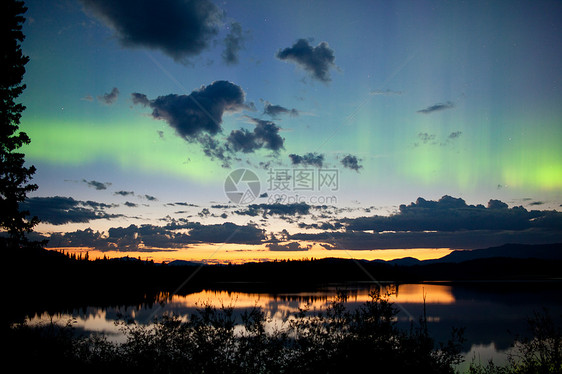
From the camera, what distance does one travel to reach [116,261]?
172 meters

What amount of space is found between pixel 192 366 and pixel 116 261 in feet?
581

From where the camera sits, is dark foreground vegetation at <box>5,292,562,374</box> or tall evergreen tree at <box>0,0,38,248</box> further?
tall evergreen tree at <box>0,0,38,248</box>

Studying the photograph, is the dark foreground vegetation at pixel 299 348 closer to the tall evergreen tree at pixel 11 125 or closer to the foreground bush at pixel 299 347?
the foreground bush at pixel 299 347

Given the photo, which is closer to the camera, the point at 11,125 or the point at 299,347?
the point at 299,347

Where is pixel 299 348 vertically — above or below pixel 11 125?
below

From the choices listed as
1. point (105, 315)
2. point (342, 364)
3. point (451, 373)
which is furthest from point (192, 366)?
point (105, 315)

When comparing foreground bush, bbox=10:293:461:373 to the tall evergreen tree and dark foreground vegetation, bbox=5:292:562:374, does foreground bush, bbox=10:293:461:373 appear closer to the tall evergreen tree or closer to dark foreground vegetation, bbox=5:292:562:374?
dark foreground vegetation, bbox=5:292:562:374

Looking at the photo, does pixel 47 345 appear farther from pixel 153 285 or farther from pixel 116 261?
pixel 116 261

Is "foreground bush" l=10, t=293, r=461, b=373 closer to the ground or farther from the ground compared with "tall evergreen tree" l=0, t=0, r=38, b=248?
closer to the ground

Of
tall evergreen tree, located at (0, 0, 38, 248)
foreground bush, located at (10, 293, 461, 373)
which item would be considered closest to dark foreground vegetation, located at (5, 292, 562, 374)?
foreground bush, located at (10, 293, 461, 373)

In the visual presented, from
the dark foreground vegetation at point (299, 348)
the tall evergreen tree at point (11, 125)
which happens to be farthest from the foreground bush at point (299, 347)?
the tall evergreen tree at point (11, 125)

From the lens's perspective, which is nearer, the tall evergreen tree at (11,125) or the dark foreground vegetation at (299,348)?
the dark foreground vegetation at (299,348)

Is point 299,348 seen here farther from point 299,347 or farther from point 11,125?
point 11,125

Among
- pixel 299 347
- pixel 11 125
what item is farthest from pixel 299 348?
pixel 11 125
